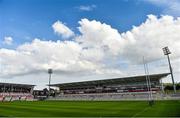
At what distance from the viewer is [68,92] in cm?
12069

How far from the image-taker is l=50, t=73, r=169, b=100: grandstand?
295ft

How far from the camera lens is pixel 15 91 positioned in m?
120

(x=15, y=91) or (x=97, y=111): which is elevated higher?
(x=15, y=91)

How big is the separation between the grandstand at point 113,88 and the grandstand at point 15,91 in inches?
748

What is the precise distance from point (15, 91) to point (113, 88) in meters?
54.3

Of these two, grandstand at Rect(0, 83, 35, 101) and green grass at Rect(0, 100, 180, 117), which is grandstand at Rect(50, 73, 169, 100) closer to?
grandstand at Rect(0, 83, 35, 101)

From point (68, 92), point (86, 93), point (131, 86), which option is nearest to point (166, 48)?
point (131, 86)

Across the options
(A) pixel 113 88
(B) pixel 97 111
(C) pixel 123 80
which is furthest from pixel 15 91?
(B) pixel 97 111

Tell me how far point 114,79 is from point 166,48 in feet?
87.3

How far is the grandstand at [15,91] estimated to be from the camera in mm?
106375

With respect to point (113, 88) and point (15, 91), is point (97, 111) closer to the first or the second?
point (113, 88)

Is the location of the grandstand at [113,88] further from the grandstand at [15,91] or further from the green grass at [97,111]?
the green grass at [97,111]

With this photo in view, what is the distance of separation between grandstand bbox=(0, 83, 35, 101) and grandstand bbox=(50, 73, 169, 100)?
748 inches

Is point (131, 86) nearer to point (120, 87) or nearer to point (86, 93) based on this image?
point (120, 87)
